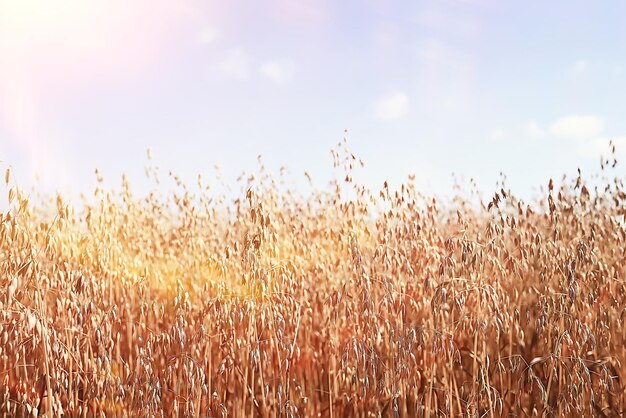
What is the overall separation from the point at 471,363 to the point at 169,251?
100 inches

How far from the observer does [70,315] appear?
11.7ft

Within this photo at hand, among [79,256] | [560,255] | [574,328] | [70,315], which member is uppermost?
[79,256]

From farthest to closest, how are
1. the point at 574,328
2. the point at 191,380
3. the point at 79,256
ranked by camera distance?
the point at 79,256 → the point at 574,328 → the point at 191,380

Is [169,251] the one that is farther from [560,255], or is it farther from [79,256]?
[560,255]

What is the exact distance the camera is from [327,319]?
13.1ft

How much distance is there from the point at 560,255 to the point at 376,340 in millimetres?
1231

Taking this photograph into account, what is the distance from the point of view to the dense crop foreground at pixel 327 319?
3.24 meters

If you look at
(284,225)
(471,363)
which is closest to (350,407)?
(471,363)

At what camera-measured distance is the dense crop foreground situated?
10.6ft

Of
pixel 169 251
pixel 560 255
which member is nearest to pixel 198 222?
pixel 169 251

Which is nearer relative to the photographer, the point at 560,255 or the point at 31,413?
the point at 31,413

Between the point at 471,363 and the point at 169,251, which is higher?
the point at 169,251

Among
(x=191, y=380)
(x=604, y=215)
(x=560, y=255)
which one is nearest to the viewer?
(x=191, y=380)

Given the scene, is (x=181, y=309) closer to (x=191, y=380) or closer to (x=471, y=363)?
(x=191, y=380)
